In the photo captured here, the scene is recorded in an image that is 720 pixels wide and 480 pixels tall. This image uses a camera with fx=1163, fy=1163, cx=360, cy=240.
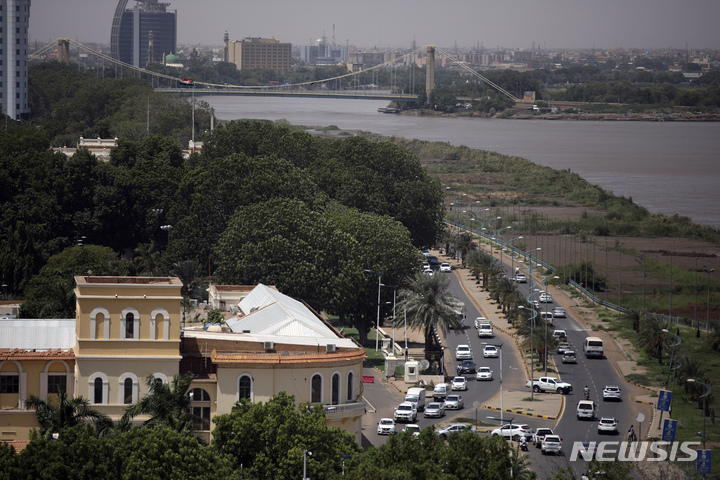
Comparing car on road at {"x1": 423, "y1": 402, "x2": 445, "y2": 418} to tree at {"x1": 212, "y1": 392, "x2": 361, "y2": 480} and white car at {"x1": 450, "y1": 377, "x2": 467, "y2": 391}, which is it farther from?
tree at {"x1": 212, "y1": 392, "x2": 361, "y2": 480}

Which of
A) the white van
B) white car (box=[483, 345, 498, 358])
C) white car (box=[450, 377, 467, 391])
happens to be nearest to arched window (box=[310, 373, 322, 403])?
white car (box=[450, 377, 467, 391])

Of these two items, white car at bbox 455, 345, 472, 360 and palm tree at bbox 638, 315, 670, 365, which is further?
palm tree at bbox 638, 315, 670, 365

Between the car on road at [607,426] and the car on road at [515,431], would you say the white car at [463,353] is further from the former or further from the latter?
the car on road at [515,431]

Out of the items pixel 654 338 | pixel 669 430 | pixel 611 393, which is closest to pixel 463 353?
pixel 654 338

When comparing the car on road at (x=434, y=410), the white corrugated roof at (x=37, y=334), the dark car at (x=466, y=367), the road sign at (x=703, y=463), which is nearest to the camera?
the white corrugated roof at (x=37, y=334)

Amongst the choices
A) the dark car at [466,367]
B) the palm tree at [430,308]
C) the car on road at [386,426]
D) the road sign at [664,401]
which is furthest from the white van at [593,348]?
the car on road at [386,426]

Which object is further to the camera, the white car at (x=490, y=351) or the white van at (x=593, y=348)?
the white van at (x=593, y=348)

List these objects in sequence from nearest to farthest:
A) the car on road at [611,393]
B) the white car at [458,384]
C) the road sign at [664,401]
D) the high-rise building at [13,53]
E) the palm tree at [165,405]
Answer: the palm tree at [165,405] < the road sign at [664,401] < the car on road at [611,393] < the white car at [458,384] < the high-rise building at [13,53]
